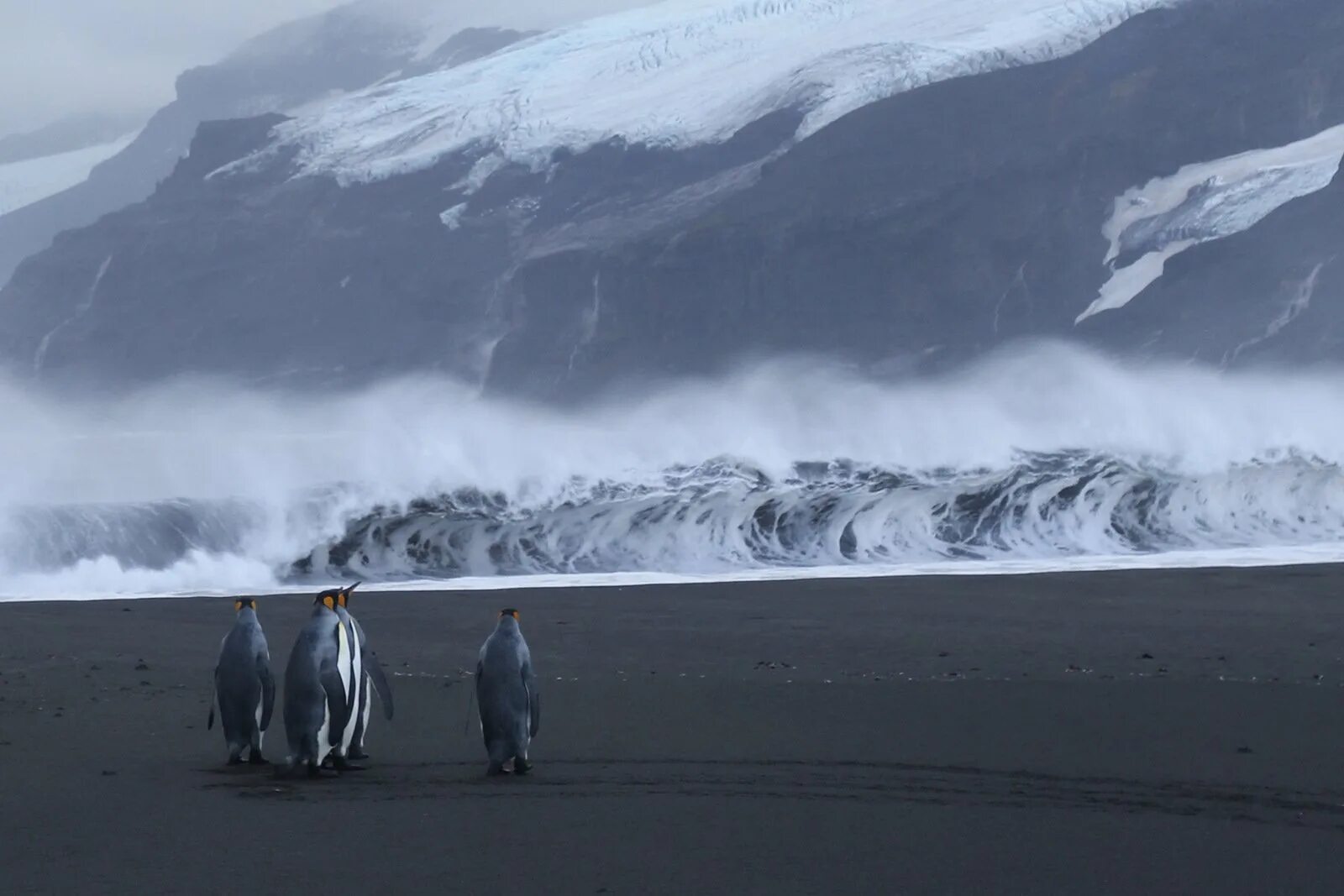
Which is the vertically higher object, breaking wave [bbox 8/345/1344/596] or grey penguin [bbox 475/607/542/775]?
grey penguin [bbox 475/607/542/775]

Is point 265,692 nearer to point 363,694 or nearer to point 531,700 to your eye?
point 363,694

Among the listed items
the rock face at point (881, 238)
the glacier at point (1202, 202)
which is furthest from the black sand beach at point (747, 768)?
the glacier at point (1202, 202)

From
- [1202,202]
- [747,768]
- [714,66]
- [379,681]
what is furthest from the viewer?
[714,66]

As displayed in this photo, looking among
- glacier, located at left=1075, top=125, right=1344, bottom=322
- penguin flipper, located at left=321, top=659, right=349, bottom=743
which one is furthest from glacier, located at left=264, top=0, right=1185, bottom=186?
penguin flipper, located at left=321, top=659, right=349, bottom=743

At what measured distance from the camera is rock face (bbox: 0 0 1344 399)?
2589 inches

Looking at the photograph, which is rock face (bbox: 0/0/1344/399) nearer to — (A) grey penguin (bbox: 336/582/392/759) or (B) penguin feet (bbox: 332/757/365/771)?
(A) grey penguin (bbox: 336/582/392/759)

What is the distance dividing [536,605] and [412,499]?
892 cm

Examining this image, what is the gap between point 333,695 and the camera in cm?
708

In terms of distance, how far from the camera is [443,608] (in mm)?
13688

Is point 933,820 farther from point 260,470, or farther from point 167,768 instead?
point 260,470

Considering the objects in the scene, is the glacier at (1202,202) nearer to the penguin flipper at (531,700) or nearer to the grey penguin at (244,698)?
the penguin flipper at (531,700)

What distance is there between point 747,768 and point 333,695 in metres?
1.70

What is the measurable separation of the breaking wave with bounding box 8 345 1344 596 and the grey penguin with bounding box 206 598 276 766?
9.88m

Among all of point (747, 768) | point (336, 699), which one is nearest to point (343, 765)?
point (336, 699)
